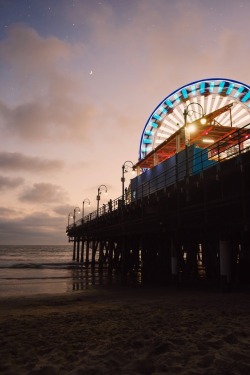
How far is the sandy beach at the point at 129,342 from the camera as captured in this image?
4.20 meters

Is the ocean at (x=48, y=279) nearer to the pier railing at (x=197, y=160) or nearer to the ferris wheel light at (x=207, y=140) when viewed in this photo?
the pier railing at (x=197, y=160)

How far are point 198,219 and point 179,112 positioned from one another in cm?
1743

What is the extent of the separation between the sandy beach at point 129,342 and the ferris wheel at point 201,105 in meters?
17.4

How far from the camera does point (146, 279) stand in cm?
1819

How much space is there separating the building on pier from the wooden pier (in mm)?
37

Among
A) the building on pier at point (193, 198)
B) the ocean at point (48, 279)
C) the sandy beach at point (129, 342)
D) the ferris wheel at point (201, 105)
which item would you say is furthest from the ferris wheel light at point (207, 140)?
the sandy beach at point (129, 342)

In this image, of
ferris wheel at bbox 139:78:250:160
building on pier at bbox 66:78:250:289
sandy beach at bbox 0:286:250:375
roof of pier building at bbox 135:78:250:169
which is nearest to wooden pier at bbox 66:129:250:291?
building on pier at bbox 66:78:250:289

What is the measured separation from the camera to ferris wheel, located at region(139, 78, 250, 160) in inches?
929

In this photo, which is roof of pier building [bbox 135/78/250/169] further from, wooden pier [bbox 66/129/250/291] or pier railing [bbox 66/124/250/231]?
wooden pier [bbox 66/129/250/291]

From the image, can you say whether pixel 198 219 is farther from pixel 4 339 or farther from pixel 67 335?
pixel 4 339

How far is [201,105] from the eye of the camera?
2530 cm

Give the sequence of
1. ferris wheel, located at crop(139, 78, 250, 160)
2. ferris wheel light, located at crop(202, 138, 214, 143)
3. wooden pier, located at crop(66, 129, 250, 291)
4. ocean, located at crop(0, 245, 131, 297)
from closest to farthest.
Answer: wooden pier, located at crop(66, 129, 250, 291) < ocean, located at crop(0, 245, 131, 297) < ferris wheel light, located at crop(202, 138, 214, 143) < ferris wheel, located at crop(139, 78, 250, 160)

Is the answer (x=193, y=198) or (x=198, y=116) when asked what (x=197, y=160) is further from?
(x=198, y=116)

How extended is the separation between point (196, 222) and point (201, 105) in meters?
15.0
